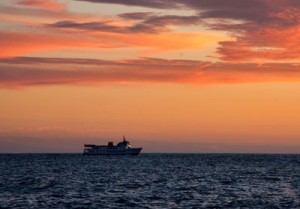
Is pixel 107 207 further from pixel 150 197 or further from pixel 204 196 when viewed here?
pixel 204 196

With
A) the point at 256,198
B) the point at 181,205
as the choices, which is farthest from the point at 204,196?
the point at 181,205

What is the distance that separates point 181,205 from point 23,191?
87.2 ft

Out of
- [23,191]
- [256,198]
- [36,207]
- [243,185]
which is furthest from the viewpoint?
[243,185]

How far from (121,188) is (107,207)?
26596mm

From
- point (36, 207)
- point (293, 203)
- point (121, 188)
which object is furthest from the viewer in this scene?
point (121, 188)

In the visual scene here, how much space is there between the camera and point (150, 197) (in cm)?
8462

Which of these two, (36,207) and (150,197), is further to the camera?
(150,197)

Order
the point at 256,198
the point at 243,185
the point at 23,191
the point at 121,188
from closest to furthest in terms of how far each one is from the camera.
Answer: the point at 256,198 < the point at 23,191 < the point at 121,188 < the point at 243,185

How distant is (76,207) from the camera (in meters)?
72.6

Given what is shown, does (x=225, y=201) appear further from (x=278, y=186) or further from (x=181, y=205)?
(x=278, y=186)

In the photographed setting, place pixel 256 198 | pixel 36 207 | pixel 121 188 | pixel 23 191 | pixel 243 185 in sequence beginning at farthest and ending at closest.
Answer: pixel 243 185
pixel 121 188
pixel 23 191
pixel 256 198
pixel 36 207

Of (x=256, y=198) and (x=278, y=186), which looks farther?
(x=278, y=186)

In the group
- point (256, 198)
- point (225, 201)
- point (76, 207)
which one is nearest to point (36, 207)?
point (76, 207)

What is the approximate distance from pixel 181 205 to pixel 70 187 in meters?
29.7
